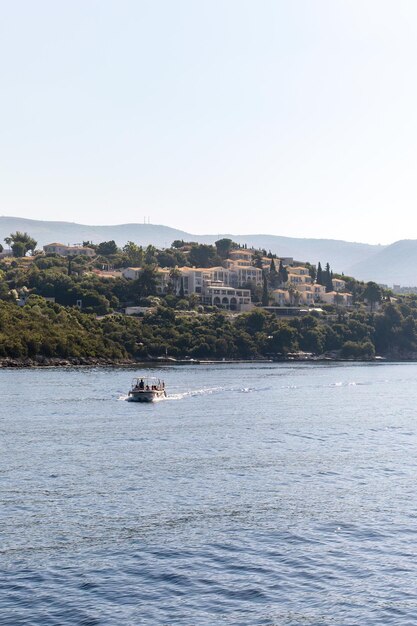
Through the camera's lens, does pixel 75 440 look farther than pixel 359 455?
Yes

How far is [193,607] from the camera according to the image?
34.4 m

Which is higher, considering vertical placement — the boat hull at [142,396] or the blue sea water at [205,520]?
the boat hull at [142,396]

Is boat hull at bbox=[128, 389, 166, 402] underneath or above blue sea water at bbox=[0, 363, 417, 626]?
above

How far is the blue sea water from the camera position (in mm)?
34750

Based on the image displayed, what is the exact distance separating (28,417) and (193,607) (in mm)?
53556

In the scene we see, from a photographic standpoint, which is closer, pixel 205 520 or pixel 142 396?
pixel 205 520

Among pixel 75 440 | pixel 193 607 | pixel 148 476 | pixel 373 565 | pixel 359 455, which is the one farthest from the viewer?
pixel 75 440

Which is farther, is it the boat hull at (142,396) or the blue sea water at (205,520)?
the boat hull at (142,396)

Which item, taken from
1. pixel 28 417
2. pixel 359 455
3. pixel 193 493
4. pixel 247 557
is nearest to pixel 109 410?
pixel 28 417

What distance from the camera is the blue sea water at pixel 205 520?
3475 cm

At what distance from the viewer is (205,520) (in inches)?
1800

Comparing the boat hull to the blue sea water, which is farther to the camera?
the boat hull

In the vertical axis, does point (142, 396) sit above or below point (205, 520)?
above

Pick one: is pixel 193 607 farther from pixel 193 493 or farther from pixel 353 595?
pixel 193 493
